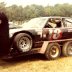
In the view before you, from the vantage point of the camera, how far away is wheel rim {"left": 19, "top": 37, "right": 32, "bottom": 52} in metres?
9.73

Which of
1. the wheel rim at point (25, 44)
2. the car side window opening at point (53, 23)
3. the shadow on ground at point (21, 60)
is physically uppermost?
the car side window opening at point (53, 23)

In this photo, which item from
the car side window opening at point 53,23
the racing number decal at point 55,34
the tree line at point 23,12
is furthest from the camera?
the tree line at point 23,12

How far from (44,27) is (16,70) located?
2.68 m

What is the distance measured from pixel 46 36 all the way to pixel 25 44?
127 cm

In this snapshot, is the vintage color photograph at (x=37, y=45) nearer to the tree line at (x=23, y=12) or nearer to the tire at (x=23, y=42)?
the tire at (x=23, y=42)

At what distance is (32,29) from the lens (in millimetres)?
10375

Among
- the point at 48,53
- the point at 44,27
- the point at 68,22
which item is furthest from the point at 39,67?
the point at 68,22

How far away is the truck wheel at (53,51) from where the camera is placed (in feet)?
35.5

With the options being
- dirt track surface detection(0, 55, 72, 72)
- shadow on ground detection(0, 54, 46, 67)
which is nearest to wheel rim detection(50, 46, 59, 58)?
dirt track surface detection(0, 55, 72, 72)

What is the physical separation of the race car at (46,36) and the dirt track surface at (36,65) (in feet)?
1.68

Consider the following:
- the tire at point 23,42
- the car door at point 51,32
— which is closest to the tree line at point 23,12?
the car door at point 51,32

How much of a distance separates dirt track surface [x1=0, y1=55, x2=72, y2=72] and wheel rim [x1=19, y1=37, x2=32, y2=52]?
664mm

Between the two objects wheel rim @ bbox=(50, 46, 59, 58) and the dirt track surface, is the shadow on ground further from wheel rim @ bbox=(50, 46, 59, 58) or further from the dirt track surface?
wheel rim @ bbox=(50, 46, 59, 58)

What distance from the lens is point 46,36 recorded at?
1077 cm
